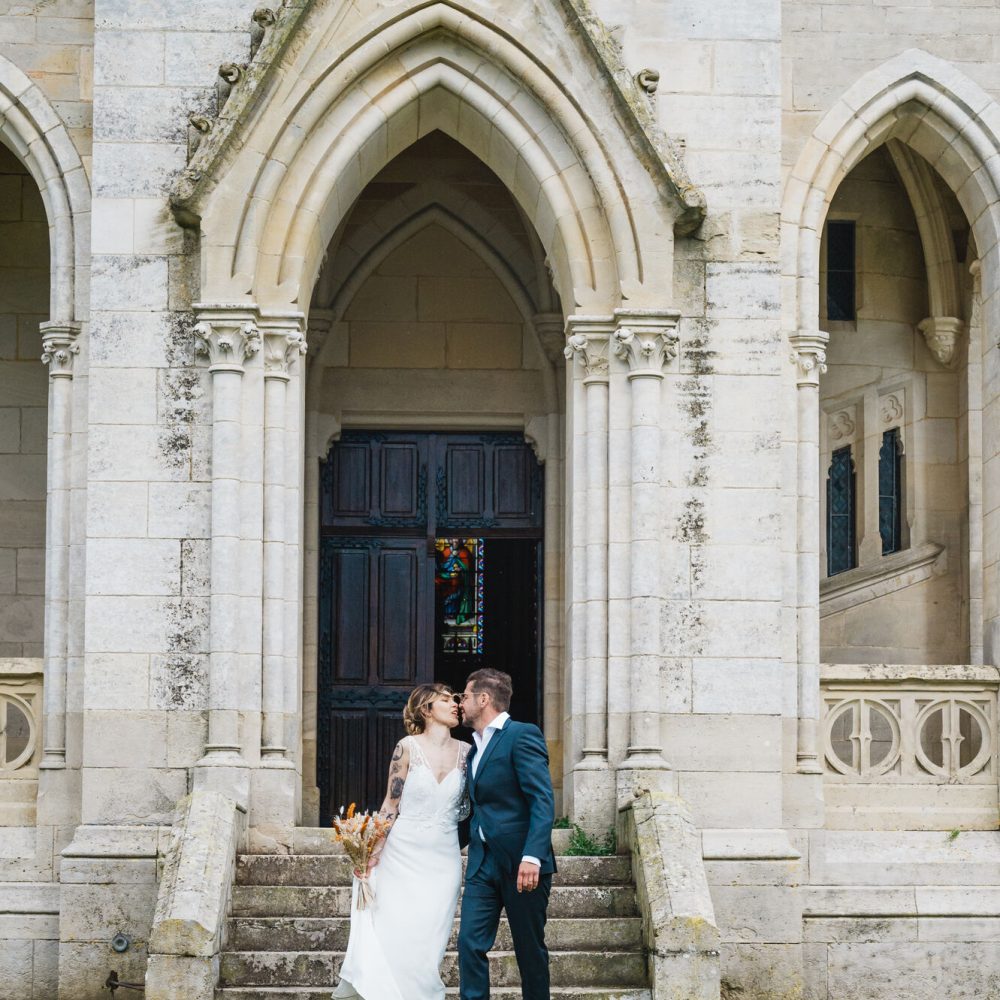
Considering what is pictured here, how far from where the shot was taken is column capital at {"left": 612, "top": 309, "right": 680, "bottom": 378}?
43.0ft

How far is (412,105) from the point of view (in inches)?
528

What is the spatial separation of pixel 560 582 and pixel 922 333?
311cm

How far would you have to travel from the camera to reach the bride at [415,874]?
10422mm

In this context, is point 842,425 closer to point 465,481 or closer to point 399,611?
point 465,481

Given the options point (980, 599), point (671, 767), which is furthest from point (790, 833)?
point (980, 599)

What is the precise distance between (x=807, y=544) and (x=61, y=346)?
469cm

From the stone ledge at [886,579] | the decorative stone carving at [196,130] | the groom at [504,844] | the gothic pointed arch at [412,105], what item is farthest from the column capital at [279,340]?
the stone ledge at [886,579]

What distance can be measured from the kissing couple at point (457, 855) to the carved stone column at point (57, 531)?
3.57 m

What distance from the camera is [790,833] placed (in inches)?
530

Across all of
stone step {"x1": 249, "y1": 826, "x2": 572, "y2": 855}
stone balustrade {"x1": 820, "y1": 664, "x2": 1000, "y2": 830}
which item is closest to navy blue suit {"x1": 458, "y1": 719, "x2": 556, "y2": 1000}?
stone step {"x1": 249, "y1": 826, "x2": 572, "y2": 855}

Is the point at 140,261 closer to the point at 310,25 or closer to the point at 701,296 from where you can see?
the point at 310,25

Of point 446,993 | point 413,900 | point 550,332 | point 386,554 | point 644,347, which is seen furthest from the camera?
point 386,554

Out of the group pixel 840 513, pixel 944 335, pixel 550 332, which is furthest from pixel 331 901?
pixel 944 335

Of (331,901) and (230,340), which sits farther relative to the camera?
(230,340)
